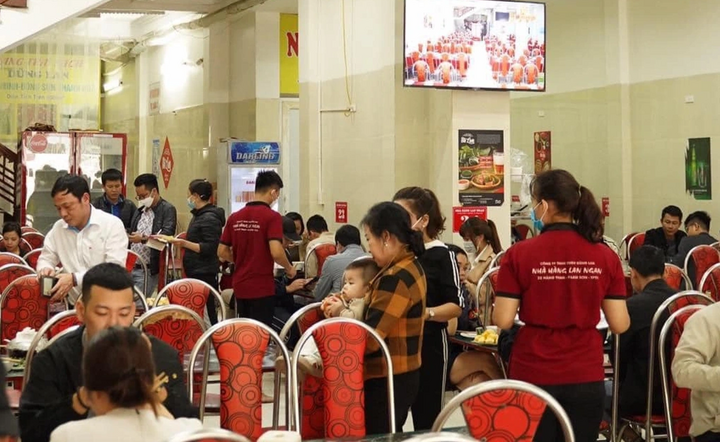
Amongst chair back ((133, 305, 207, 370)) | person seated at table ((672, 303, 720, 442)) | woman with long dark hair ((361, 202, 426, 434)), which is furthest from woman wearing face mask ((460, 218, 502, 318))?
person seated at table ((672, 303, 720, 442))

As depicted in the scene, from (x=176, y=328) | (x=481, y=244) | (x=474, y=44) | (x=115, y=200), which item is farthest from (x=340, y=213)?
(x=176, y=328)

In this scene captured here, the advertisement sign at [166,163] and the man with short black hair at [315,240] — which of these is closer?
the man with short black hair at [315,240]

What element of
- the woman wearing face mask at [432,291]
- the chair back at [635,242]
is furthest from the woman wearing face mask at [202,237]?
the chair back at [635,242]

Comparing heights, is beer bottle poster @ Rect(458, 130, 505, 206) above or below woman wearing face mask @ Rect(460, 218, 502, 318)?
above

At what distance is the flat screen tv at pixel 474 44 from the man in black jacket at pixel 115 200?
2.71m

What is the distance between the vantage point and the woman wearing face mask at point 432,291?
500cm

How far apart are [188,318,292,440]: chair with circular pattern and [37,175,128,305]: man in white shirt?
74.6 inches

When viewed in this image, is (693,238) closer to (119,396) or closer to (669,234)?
(669,234)

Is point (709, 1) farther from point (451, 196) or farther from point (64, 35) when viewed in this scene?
point (64, 35)

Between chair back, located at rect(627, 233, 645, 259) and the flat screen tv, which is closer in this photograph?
the flat screen tv

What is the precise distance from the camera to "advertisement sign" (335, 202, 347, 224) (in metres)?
12.1

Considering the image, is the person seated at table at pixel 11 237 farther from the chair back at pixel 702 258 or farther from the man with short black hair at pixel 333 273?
the chair back at pixel 702 258

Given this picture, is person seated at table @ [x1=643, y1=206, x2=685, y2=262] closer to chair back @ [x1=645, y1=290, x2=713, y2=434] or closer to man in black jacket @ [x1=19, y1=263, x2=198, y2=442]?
chair back @ [x1=645, y1=290, x2=713, y2=434]

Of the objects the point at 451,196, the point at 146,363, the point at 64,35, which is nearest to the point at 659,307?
the point at 146,363
